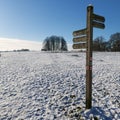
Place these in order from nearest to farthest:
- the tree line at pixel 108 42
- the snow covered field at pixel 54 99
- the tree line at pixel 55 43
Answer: the snow covered field at pixel 54 99 < the tree line at pixel 108 42 < the tree line at pixel 55 43

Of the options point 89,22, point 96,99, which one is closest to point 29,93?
point 96,99

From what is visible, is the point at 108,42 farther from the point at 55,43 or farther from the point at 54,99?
the point at 54,99

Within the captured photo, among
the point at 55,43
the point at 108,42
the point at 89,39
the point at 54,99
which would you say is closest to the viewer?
the point at 89,39

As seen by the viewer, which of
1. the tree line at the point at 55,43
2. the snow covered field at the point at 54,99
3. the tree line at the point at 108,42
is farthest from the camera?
the tree line at the point at 55,43

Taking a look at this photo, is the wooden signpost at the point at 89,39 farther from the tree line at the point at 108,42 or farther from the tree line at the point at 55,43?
the tree line at the point at 55,43

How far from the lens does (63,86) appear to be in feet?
26.9

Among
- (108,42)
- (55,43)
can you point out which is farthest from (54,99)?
(55,43)

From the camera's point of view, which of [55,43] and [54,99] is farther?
[55,43]

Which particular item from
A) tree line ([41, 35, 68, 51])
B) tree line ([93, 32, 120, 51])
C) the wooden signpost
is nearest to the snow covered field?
the wooden signpost

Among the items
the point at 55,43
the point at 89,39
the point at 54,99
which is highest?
the point at 55,43

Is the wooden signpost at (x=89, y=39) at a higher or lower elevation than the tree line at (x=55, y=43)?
lower

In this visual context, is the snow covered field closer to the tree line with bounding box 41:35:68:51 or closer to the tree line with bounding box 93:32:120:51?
the tree line with bounding box 93:32:120:51

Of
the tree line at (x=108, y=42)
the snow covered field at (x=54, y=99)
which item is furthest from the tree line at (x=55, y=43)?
the snow covered field at (x=54, y=99)

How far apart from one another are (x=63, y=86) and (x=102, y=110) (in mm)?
2818
